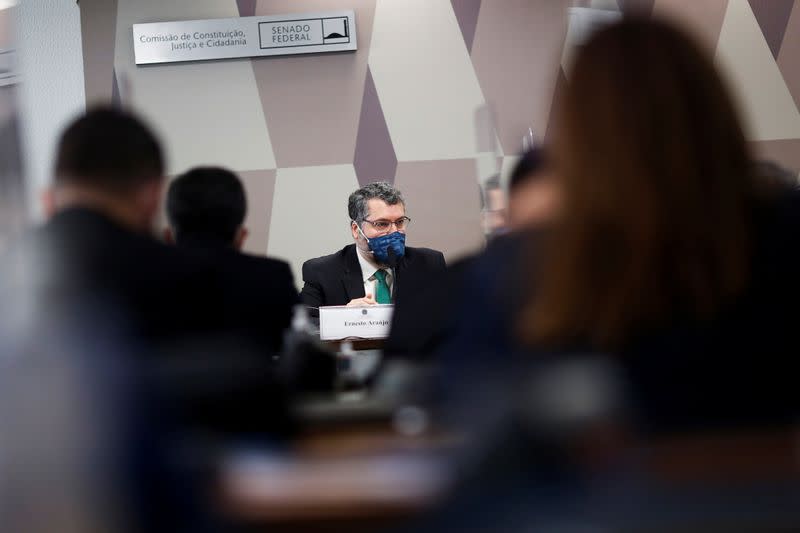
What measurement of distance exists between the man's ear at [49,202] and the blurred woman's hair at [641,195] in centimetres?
79

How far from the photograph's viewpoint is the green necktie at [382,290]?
4297 millimetres

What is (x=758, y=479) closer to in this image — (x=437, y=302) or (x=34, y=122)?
(x=437, y=302)

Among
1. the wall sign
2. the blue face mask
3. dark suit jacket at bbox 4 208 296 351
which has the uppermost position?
the wall sign

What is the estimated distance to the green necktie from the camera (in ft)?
14.1

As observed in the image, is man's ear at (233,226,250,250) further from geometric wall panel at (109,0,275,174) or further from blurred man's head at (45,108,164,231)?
geometric wall panel at (109,0,275,174)

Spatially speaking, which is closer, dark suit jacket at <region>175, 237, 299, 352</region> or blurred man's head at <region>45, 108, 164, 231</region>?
blurred man's head at <region>45, 108, 164, 231</region>

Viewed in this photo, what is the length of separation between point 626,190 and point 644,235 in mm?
61

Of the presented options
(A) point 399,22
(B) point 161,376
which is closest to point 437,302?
(B) point 161,376

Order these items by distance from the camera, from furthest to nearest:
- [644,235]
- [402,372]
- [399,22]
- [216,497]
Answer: [399,22] → [402,372] → [216,497] → [644,235]

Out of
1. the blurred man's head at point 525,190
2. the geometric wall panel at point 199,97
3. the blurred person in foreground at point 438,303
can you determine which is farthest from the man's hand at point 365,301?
the blurred man's head at point 525,190

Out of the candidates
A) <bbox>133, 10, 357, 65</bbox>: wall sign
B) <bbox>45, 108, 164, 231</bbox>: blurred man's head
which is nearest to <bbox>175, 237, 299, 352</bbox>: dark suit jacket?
<bbox>45, 108, 164, 231</bbox>: blurred man's head

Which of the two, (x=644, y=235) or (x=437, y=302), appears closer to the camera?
(x=644, y=235)

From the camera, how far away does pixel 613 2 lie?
218 inches

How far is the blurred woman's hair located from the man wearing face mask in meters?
3.08
